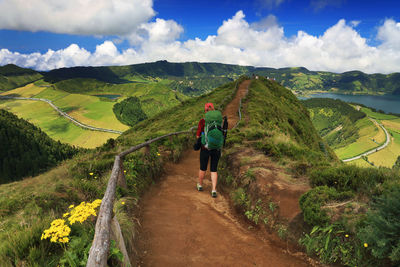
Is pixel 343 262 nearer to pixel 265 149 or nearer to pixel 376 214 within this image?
pixel 376 214

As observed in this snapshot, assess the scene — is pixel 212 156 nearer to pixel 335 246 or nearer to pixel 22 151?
pixel 335 246

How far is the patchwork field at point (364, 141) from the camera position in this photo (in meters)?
136

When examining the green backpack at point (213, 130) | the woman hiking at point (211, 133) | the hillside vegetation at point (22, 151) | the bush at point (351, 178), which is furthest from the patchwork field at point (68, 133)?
the bush at point (351, 178)

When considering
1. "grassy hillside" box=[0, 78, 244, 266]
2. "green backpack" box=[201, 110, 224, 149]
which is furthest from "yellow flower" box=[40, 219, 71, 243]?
"green backpack" box=[201, 110, 224, 149]

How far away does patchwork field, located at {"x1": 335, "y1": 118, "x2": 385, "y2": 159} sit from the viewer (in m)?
136

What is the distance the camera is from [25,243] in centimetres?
318

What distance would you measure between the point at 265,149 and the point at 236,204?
368 centimetres

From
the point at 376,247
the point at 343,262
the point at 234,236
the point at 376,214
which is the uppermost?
the point at 376,214

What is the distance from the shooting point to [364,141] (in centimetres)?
15038

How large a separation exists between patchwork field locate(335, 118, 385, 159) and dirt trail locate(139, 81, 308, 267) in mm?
149863

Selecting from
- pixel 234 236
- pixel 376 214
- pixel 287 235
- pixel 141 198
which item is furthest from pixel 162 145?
pixel 376 214

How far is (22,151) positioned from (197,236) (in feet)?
397

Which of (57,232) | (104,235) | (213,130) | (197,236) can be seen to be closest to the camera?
(104,235)

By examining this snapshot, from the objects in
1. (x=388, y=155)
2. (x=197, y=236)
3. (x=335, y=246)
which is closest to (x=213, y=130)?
(x=197, y=236)
